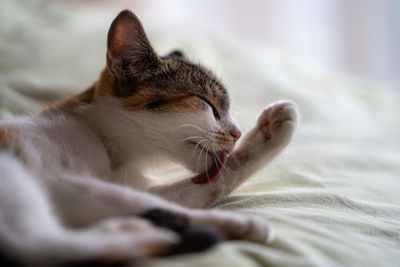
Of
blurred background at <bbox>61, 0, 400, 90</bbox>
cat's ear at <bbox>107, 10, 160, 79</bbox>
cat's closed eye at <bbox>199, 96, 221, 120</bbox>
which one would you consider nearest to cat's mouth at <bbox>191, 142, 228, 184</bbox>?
cat's closed eye at <bbox>199, 96, 221, 120</bbox>

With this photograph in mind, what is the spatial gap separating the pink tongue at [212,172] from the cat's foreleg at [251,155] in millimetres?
12

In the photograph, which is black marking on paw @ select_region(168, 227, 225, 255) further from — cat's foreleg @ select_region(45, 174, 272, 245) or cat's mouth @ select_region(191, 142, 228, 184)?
cat's mouth @ select_region(191, 142, 228, 184)

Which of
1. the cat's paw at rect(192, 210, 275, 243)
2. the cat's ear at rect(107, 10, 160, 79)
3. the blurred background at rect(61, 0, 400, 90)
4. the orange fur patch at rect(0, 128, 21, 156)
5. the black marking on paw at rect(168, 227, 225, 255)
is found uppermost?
the blurred background at rect(61, 0, 400, 90)

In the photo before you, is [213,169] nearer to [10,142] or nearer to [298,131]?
[10,142]

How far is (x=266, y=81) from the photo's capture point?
7.09ft

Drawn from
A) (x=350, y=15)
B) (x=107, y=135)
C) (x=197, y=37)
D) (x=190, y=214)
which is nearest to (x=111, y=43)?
(x=107, y=135)

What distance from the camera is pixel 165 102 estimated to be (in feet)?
3.42

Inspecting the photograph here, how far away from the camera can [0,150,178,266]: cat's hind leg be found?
58cm

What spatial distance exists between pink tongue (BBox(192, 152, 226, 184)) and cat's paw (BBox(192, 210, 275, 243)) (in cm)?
32

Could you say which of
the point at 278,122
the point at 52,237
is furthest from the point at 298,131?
the point at 52,237

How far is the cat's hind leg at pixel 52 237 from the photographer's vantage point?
0.58 meters

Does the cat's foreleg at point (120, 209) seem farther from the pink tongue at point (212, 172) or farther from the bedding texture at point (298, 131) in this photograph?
the pink tongue at point (212, 172)

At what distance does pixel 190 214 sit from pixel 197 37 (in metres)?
1.76

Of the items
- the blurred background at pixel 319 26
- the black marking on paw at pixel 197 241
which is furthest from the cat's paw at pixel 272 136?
the blurred background at pixel 319 26
